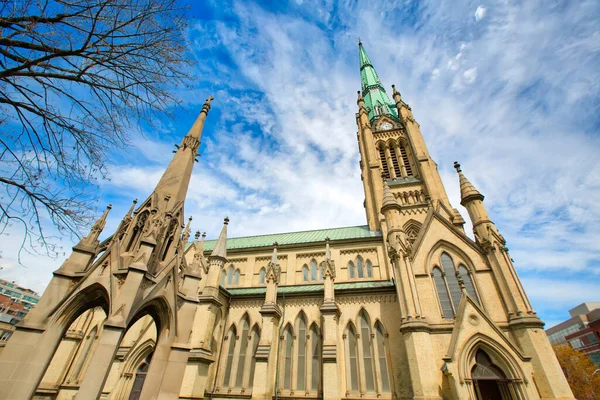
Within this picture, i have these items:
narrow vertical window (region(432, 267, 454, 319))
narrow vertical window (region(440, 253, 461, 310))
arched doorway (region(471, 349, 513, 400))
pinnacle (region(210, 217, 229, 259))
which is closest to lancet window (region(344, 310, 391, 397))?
narrow vertical window (region(432, 267, 454, 319))

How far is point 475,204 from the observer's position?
1531cm

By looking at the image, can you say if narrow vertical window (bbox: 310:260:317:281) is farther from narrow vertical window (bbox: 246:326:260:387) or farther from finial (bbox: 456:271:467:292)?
finial (bbox: 456:271:467:292)

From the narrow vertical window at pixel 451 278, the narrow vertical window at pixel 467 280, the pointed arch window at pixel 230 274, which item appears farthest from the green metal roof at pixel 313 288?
the narrow vertical window at pixel 467 280

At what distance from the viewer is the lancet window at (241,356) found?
1625 centimetres

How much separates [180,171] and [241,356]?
13019mm

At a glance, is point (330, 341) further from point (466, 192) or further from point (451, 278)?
point (466, 192)

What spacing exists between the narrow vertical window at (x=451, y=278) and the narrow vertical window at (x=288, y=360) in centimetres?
942

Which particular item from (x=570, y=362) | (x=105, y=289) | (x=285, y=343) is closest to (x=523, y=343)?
(x=285, y=343)

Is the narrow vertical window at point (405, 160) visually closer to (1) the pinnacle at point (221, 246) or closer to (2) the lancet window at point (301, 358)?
(2) the lancet window at point (301, 358)

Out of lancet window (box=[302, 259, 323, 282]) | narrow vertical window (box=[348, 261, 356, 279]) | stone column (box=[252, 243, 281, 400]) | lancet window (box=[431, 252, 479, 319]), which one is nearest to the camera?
lancet window (box=[431, 252, 479, 319])

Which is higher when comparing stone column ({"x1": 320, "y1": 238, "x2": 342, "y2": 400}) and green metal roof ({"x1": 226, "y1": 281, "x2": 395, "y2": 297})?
green metal roof ({"x1": 226, "y1": 281, "x2": 395, "y2": 297})

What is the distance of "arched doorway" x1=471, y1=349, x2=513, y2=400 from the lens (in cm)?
1082

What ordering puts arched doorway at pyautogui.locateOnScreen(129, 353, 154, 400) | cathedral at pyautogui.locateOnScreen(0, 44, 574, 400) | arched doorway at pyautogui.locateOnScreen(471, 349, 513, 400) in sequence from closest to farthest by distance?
cathedral at pyautogui.locateOnScreen(0, 44, 574, 400) → arched doorway at pyautogui.locateOnScreen(471, 349, 513, 400) → arched doorway at pyautogui.locateOnScreen(129, 353, 154, 400)

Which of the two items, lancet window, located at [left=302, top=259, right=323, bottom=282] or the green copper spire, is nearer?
lancet window, located at [left=302, top=259, right=323, bottom=282]
